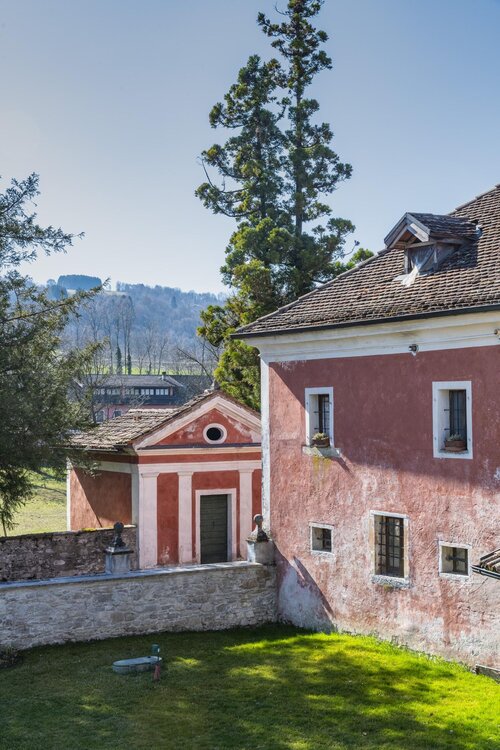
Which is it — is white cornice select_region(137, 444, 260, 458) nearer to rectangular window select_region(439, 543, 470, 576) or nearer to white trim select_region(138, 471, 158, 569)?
white trim select_region(138, 471, 158, 569)

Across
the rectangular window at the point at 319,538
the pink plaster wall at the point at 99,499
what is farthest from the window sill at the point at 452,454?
the pink plaster wall at the point at 99,499

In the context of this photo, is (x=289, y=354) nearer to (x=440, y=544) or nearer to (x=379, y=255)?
(x=379, y=255)

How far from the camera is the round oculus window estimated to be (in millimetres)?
22344

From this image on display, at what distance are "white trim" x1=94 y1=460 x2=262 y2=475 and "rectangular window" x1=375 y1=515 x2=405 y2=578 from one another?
712 cm

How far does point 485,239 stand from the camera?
51.3 feet

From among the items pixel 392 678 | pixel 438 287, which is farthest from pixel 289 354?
pixel 392 678

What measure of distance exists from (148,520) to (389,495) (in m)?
7.63

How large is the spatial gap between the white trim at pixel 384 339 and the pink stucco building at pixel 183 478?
4491 mm

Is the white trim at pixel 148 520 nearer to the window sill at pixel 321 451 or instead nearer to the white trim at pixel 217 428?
the white trim at pixel 217 428

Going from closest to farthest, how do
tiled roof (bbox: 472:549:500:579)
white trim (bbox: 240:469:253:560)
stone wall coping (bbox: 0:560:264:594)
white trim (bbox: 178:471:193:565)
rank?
1. tiled roof (bbox: 472:549:500:579)
2. stone wall coping (bbox: 0:560:264:594)
3. white trim (bbox: 178:471:193:565)
4. white trim (bbox: 240:469:253:560)

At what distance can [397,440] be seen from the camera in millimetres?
15461

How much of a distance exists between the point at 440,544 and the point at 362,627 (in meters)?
2.56

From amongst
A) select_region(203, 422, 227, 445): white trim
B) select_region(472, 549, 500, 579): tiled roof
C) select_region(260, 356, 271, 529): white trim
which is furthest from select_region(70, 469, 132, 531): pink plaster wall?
select_region(472, 549, 500, 579): tiled roof

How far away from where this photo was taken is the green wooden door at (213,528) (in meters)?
22.4
